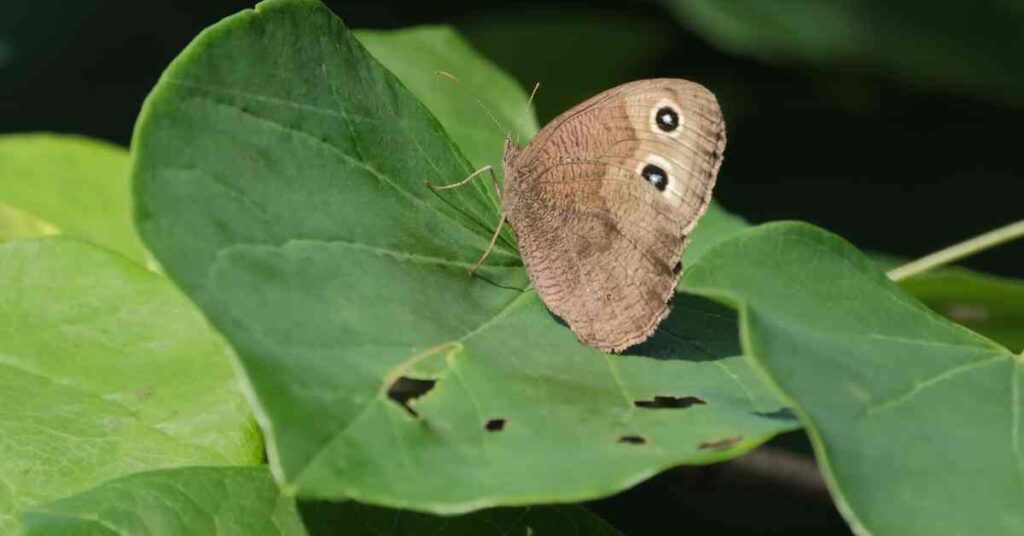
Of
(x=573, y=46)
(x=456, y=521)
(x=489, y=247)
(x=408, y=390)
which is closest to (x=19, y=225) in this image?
(x=489, y=247)

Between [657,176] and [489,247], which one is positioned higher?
[657,176]

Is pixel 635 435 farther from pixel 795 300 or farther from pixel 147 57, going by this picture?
pixel 147 57

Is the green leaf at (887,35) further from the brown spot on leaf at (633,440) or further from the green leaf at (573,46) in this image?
the brown spot on leaf at (633,440)

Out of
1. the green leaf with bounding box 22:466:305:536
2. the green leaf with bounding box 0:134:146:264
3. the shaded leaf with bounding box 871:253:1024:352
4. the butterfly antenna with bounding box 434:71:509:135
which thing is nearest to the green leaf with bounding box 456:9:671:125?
the butterfly antenna with bounding box 434:71:509:135

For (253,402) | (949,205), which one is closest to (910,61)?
(949,205)

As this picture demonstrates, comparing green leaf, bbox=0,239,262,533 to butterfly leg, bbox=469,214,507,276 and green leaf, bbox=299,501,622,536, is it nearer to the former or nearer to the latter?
green leaf, bbox=299,501,622,536

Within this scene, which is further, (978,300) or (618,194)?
(978,300)

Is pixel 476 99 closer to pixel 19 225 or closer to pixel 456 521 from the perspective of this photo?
pixel 19 225
